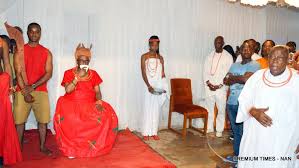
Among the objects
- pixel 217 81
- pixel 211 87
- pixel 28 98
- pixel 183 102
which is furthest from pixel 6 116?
pixel 217 81

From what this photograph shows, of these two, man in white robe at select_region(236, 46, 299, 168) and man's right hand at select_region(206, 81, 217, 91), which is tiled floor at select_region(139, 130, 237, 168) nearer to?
man's right hand at select_region(206, 81, 217, 91)

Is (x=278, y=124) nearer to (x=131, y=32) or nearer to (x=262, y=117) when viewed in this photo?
(x=262, y=117)

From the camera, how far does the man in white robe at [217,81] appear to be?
226 inches

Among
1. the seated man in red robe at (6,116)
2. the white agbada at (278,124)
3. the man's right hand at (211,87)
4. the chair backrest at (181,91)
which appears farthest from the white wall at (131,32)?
the white agbada at (278,124)

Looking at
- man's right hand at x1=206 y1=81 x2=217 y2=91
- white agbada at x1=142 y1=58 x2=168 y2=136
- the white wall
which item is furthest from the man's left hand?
man's right hand at x1=206 y1=81 x2=217 y2=91

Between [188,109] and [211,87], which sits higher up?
[211,87]

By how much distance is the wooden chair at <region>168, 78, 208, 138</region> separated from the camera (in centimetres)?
→ 557

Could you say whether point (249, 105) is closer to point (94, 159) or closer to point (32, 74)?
point (94, 159)

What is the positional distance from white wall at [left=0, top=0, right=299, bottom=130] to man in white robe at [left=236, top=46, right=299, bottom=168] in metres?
3.14

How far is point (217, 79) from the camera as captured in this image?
579cm

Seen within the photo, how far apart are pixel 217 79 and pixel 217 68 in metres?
0.20

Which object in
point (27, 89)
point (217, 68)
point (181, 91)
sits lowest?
point (181, 91)

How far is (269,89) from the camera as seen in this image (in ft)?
9.58

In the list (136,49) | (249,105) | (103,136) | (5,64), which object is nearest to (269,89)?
(249,105)
